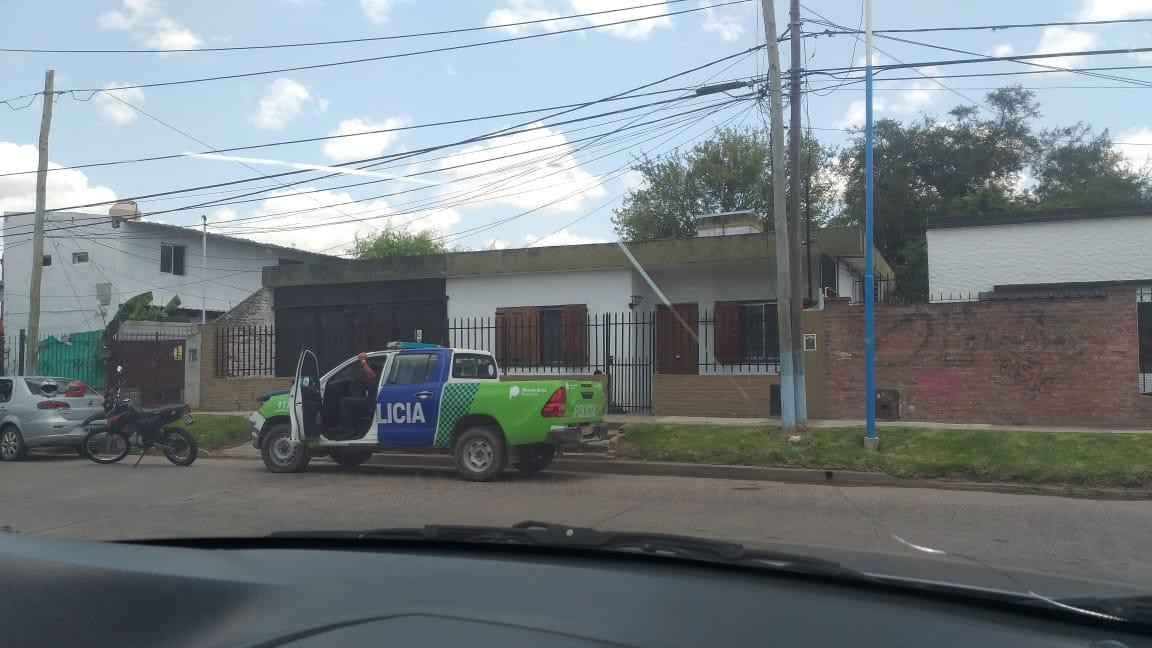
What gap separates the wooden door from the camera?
19.6m

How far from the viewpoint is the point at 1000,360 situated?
15.3m

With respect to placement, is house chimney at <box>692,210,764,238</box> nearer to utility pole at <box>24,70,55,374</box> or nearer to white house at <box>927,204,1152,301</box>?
white house at <box>927,204,1152,301</box>

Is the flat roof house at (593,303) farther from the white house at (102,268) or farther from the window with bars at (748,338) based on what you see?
the white house at (102,268)

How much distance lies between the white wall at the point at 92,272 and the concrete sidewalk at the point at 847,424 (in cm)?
2425

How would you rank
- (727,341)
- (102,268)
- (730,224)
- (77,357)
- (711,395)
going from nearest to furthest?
(711,395), (727,341), (730,224), (77,357), (102,268)

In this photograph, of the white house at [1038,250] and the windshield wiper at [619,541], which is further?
the white house at [1038,250]

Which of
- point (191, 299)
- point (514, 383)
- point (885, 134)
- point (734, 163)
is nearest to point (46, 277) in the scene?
point (191, 299)

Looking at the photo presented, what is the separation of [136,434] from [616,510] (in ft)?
30.3

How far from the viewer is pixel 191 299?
3656cm

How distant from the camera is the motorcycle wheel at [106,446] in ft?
48.9

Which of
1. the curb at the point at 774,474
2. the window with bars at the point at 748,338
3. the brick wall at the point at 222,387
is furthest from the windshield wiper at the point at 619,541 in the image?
the brick wall at the point at 222,387

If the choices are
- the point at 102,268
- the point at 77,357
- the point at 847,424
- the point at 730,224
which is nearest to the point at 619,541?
the point at 847,424

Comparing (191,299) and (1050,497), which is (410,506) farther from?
(191,299)

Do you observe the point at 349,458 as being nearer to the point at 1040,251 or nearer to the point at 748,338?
the point at 748,338
